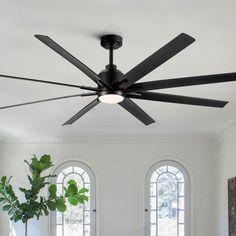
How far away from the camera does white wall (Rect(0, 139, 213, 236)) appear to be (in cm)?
633

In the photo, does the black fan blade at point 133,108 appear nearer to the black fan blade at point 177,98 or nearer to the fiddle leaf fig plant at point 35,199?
the black fan blade at point 177,98

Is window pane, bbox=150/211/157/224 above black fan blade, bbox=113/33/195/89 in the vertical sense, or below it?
below

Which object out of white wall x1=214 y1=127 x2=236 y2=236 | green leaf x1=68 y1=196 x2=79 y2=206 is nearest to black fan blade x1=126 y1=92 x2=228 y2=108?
white wall x1=214 y1=127 x2=236 y2=236

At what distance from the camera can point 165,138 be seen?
21.2 feet

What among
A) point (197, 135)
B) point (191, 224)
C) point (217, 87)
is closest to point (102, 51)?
point (217, 87)

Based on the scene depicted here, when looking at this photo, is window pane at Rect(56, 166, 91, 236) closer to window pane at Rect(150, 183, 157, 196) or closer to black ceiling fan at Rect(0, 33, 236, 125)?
window pane at Rect(150, 183, 157, 196)

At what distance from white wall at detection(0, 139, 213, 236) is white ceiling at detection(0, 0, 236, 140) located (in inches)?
84.8

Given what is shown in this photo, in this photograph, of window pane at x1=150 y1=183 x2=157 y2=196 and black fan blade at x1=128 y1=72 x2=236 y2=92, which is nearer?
black fan blade at x1=128 y1=72 x2=236 y2=92

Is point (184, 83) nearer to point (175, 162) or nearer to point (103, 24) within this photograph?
point (103, 24)

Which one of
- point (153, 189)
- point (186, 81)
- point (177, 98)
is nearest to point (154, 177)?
point (153, 189)

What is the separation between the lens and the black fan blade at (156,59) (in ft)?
5.57

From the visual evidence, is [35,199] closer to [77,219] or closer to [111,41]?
[77,219]

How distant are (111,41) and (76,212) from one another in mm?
4585

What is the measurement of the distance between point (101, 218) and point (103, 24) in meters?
4.69
